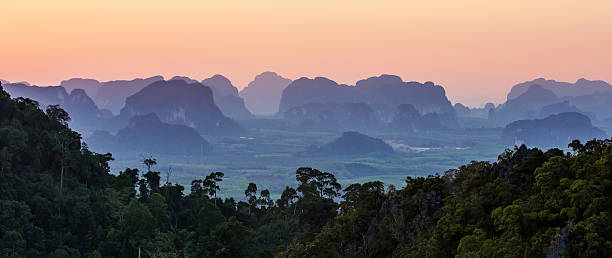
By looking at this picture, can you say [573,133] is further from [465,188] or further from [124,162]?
[465,188]

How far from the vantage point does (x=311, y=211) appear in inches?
1522

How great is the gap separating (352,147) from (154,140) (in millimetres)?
62320

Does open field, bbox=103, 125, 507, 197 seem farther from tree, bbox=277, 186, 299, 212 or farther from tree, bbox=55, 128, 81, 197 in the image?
tree, bbox=55, 128, 81, 197

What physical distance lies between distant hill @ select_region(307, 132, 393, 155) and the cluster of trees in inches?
4558

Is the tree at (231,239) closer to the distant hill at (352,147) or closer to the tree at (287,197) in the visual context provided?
the tree at (287,197)

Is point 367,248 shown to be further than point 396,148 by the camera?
No

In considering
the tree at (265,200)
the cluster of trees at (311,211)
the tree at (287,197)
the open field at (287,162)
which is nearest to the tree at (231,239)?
the cluster of trees at (311,211)

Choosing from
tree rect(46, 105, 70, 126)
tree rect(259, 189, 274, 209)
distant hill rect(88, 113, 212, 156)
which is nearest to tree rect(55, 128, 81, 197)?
tree rect(46, 105, 70, 126)

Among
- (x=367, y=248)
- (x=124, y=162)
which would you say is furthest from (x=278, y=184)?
(x=367, y=248)

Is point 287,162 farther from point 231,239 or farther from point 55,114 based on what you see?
point 231,239

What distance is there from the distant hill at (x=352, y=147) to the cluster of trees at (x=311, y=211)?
380 ft

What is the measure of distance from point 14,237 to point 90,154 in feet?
48.0

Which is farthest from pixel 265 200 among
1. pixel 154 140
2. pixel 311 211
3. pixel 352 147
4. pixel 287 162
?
pixel 154 140

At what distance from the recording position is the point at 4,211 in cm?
3238
